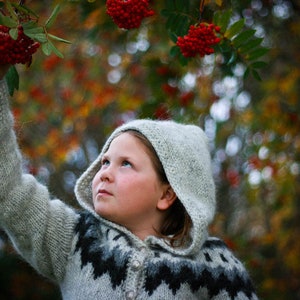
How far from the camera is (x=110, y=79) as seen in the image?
6531 millimetres

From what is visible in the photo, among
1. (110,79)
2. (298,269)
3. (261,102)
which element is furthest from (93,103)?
(298,269)

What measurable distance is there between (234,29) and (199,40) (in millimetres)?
233

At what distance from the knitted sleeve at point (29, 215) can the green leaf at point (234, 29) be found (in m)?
0.89

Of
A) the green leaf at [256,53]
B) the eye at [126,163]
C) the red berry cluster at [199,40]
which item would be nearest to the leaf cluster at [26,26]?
the red berry cluster at [199,40]

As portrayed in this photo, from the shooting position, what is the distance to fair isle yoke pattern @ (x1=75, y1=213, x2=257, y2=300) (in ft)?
6.60

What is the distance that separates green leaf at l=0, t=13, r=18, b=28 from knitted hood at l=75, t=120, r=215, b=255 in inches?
30.7

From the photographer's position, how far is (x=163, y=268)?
204cm

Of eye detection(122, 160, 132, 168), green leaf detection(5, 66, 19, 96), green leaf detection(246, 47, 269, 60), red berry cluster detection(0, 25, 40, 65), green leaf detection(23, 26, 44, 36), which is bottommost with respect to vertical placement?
eye detection(122, 160, 132, 168)

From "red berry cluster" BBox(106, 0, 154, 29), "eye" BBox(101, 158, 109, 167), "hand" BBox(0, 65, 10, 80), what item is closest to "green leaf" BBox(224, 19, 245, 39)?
"red berry cluster" BBox(106, 0, 154, 29)

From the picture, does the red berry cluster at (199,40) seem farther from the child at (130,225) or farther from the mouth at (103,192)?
the mouth at (103,192)

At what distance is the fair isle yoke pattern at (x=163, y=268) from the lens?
2.01 meters

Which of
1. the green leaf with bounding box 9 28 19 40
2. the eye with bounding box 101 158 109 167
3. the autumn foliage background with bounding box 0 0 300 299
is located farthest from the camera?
the autumn foliage background with bounding box 0 0 300 299

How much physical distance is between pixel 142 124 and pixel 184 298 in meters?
0.70

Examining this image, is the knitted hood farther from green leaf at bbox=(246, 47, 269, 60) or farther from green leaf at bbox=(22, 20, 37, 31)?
green leaf at bbox=(22, 20, 37, 31)
